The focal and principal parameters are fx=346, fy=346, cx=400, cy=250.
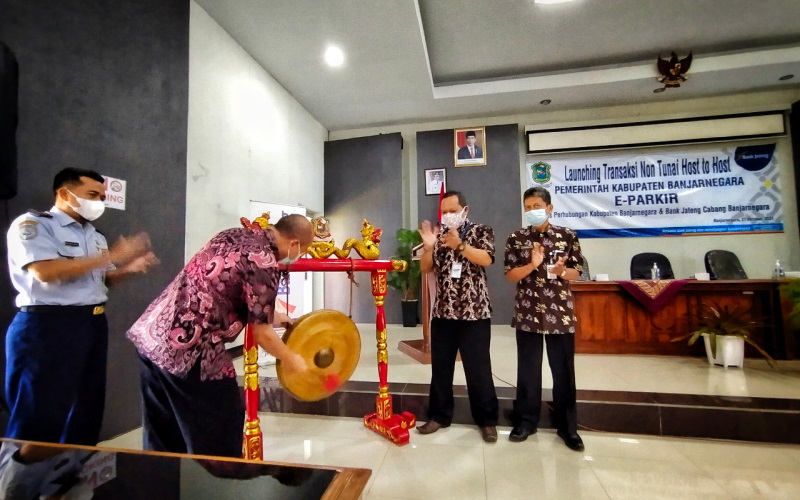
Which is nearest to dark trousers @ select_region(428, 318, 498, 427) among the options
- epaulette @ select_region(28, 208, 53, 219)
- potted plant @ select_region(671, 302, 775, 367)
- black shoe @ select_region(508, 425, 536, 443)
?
black shoe @ select_region(508, 425, 536, 443)

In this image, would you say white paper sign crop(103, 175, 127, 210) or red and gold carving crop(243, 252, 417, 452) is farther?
white paper sign crop(103, 175, 127, 210)

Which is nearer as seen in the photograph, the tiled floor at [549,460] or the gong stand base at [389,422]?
the tiled floor at [549,460]

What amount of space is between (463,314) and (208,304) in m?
1.29

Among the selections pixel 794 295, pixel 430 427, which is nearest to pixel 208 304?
pixel 430 427

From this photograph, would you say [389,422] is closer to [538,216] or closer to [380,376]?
[380,376]

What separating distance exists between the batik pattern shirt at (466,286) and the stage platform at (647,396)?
2.15ft

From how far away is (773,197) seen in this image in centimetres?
482

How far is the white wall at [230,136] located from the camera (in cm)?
294

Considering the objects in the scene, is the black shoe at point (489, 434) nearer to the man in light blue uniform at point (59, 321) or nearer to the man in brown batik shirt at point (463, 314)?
the man in brown batik shirt at point (463, 314)

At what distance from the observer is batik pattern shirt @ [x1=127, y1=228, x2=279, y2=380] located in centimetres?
100

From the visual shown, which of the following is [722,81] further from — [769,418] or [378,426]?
[378,426]

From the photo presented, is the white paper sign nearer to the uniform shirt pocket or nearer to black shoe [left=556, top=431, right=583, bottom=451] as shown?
the uniform shirt pocket

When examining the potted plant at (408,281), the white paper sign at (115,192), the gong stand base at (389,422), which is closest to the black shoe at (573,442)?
the gong stand base at (389,422)

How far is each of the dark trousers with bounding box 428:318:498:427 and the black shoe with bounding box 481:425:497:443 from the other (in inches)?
0.9
